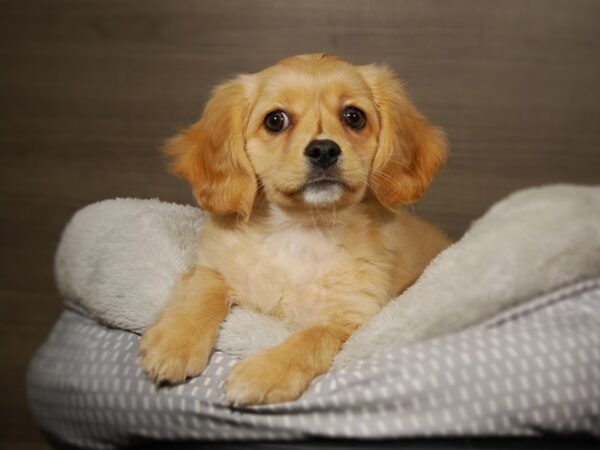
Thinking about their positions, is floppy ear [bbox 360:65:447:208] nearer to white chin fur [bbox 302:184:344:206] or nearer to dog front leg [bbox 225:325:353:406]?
white chin fur [bbox 302:184:344:206]

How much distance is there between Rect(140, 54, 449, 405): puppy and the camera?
4.21 feet

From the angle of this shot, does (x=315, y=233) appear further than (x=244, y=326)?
Yes

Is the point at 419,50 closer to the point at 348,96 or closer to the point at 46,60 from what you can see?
the point at 348,96

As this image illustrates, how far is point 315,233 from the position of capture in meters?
1.46

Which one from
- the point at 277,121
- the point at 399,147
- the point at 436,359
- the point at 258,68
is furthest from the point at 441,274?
the point at 258,68

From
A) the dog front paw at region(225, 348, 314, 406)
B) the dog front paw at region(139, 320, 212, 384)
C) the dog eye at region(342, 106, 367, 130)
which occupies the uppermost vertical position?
the dog eye at region(342, 106, 367, 130)

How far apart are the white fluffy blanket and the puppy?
6 centimetres

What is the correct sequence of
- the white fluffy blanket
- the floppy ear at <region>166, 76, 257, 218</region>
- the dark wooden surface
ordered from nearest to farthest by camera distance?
the white fluffy blanket
the floppy ear at <region>166, 76, 257, 218</region>
the dark wooden surface

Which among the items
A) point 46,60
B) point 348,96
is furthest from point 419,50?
point 46,60

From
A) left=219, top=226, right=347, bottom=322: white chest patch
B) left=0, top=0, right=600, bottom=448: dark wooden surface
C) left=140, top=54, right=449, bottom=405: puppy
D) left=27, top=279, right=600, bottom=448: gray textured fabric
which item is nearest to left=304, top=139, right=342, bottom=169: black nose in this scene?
left=140, top=54, right=449, bottom=405: puppy

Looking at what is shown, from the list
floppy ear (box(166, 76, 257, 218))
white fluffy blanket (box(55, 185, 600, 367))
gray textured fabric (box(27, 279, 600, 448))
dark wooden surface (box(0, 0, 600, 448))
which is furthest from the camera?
dark wooden surface (box(0, 0, 600, 448))

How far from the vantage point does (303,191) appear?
1277mm

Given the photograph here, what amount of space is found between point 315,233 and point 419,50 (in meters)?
0.63

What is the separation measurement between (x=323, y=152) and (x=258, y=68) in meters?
0.65
